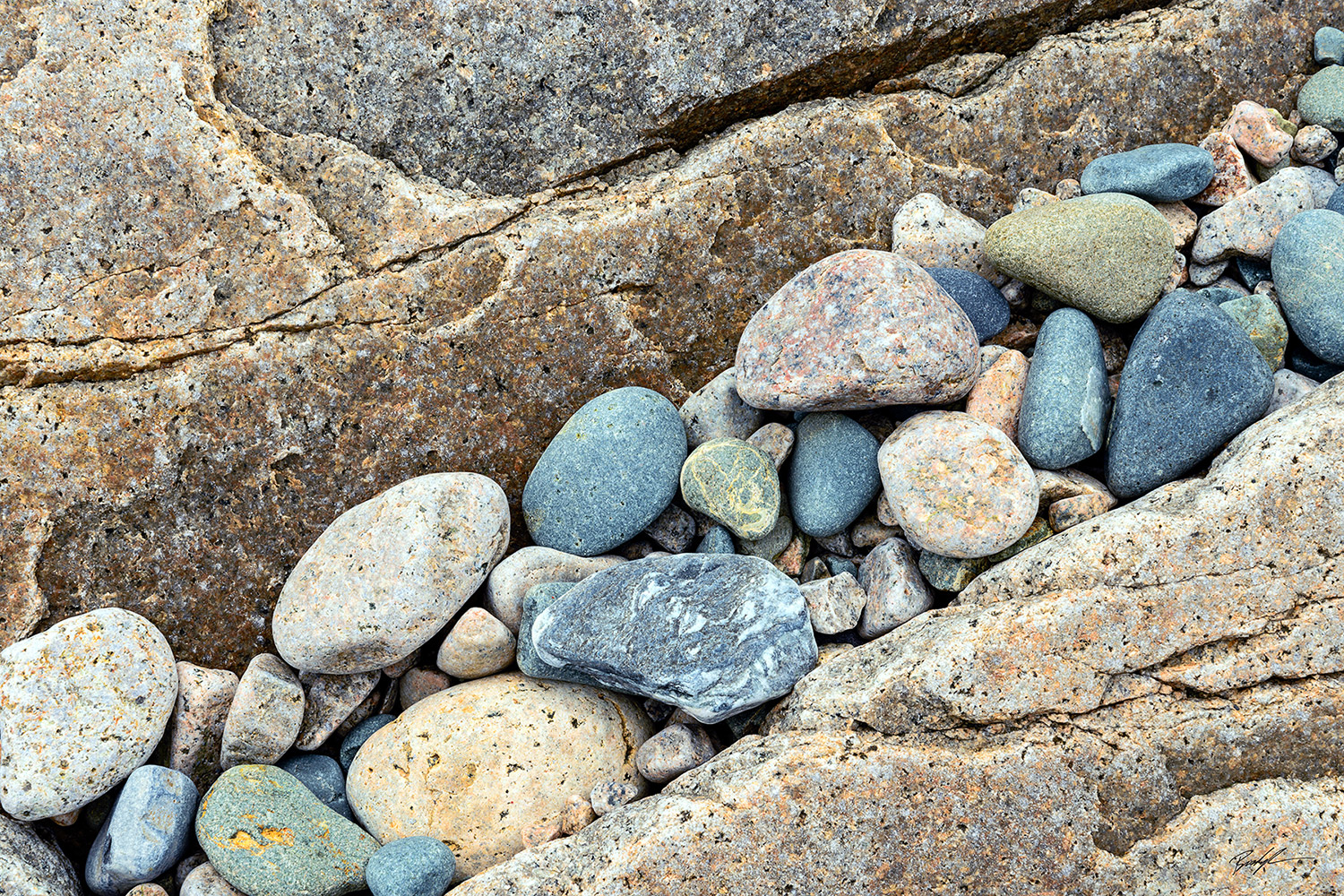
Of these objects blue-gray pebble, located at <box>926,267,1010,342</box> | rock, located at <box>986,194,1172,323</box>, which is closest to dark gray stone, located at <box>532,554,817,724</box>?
blue-gray pebble, located at <box>926,267,1010,342</box>

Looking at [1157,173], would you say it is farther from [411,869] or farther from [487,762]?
[411,869]

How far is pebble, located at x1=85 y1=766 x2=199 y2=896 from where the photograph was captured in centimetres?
204

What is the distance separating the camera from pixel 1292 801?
5.86 ft

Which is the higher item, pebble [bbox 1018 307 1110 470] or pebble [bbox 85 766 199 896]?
pebble [bbox 1018 307 1110 470]

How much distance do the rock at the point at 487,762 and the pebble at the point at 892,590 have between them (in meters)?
0.64

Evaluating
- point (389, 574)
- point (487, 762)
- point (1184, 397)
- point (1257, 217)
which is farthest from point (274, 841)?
point (1257, 217)

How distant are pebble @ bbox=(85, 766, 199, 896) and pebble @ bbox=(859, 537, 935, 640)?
1.67 meters

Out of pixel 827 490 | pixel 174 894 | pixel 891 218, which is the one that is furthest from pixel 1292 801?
pixel 174 894

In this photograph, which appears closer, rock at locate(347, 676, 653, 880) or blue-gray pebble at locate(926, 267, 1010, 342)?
rock at locate(347, 676, 653, 880)

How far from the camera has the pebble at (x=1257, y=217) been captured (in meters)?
2.40

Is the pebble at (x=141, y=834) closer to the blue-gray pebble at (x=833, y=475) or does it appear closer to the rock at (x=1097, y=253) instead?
the blue-gray pebble at (x=833, y=475)

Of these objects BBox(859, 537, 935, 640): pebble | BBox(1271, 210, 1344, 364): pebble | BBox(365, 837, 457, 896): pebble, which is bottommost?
BBox(365, 837, 457, 896): pebble

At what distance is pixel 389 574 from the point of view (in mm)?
2141

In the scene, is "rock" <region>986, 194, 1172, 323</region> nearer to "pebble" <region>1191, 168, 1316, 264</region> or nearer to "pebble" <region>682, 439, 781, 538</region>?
"pebble" <region>1191, 168, 1316, 264</region>
